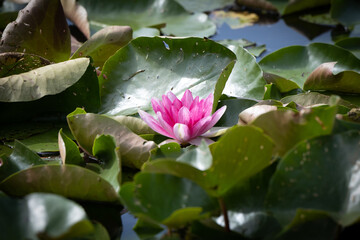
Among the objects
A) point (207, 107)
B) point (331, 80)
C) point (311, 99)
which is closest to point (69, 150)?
point (207, 107)

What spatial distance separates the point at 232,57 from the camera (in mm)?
1215

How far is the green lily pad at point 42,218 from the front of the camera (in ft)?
2.26

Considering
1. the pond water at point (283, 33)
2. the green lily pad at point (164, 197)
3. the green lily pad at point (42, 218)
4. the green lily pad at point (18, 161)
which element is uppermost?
the green lily pad at point (42, 218)

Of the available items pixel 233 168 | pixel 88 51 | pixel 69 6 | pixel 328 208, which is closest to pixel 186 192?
pixel 233 168

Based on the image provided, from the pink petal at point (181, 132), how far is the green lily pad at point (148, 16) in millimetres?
1016

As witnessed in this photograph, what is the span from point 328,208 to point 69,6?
1.43m

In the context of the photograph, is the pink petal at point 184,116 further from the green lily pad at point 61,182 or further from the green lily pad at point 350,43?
the green lily pad at point 350,43

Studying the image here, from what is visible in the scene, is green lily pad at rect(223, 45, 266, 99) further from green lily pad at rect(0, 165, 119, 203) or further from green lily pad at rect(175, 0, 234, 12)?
green lily pad at rect(175, 0, 234, 12)

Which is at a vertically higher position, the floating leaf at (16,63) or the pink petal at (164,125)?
the floating leaf at (16,63)

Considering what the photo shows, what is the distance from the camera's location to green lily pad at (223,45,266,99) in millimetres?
1248

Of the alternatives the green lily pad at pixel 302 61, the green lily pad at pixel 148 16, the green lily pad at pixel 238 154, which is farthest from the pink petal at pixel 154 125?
the green lily pad at pixel 148 16

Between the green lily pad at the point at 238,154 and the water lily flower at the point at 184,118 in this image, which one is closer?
the green lily pad at the point at 238,154

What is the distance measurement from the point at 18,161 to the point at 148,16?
4.20ft

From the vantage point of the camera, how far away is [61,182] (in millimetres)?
884
